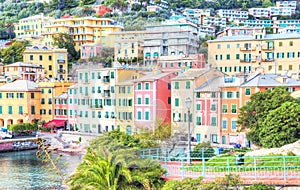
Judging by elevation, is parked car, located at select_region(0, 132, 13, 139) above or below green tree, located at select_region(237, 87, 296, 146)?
below

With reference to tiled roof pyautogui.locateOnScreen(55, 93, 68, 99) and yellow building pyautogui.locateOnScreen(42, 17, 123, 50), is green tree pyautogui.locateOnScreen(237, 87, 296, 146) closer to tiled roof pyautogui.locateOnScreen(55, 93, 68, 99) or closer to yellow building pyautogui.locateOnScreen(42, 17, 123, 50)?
tiled roof pyautogui.locateOnScreen(55, 93, 68, 99)

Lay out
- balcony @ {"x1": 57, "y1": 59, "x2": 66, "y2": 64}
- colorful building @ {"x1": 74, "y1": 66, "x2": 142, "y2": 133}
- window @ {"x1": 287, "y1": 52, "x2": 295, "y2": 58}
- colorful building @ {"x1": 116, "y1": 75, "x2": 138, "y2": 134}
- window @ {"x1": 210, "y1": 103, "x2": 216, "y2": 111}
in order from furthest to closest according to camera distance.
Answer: balcony @ {"x1": 57, "y1": 59, "x2": 66, "y2": 64}
window @ {"x1": 287, "y1": 52, "x2": 295, "y2": 58}
window @ {"x1": 210, "y1": 103, "x2": 216, "y2": 111}
colorful building @ {"x1": 116, "y1": 75, "x2": 138, "y2": 134}
colorful building @ {"x1": 74, "y1": 66, "x2": 142, "y2": 133}

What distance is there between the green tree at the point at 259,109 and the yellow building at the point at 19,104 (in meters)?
18.3

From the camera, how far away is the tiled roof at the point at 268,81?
2241cm

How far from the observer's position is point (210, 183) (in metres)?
7.94

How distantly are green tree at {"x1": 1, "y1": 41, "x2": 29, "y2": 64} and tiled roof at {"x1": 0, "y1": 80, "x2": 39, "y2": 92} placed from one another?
9.80 m

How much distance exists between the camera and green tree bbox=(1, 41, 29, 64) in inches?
1802

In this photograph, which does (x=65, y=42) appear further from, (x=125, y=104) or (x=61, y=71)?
(x=125, y=104)

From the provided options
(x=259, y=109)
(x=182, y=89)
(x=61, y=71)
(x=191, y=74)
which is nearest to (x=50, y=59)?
(x=61, y=71)

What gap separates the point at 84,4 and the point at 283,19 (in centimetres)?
2838

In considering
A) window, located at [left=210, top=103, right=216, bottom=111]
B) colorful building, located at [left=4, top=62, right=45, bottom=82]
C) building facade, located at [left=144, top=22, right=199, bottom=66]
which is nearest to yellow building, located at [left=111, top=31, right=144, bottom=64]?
building facade, located at [left=144, top=22, right=199, bottom=66]

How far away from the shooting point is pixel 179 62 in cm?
898

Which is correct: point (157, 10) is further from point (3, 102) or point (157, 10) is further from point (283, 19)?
point (3, 102)

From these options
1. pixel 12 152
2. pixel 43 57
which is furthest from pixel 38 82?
pixel 12 152
